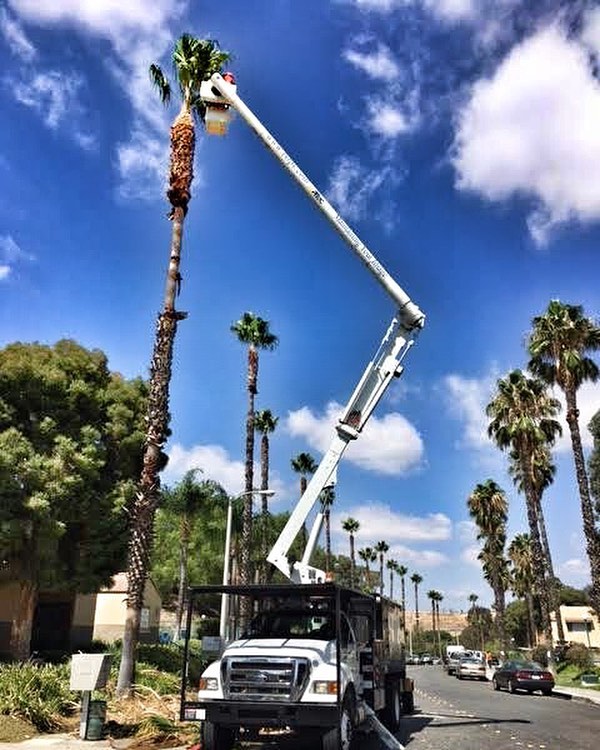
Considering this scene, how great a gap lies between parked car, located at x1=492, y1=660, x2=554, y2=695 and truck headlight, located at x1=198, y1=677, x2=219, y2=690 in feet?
69.5

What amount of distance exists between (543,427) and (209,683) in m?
37.5

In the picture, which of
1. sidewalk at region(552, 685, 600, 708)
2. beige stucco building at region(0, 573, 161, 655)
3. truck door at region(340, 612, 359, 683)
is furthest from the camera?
beige stucco building at region(0, 573, 161, 655)

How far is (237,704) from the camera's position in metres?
9.38

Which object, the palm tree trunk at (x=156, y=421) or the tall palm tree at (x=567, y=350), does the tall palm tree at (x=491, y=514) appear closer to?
the tall palm tree at (x=567, y=350)

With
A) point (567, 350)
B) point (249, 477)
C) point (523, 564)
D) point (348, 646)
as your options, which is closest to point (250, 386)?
point (249, 477)

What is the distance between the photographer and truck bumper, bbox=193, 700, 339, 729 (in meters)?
9.07

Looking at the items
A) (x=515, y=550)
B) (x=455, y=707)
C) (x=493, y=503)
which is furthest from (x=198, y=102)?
(x=515, y=550)

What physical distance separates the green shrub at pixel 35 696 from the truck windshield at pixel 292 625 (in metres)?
4.18

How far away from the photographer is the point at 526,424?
136 feet

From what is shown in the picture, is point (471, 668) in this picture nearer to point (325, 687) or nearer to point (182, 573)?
point (182, 573)

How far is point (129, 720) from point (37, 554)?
1096cm

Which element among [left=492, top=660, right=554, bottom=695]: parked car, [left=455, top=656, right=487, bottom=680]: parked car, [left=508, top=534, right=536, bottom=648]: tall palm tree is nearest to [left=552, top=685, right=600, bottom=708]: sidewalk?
[left=492, top=660, right=554, bottom=695]: parked car

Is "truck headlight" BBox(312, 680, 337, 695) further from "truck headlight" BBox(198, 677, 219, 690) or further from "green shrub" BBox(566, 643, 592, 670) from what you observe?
"green shrub" BBox(566, 643, 592, 670)

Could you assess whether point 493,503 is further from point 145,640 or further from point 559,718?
point 559,718
